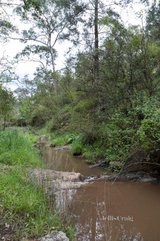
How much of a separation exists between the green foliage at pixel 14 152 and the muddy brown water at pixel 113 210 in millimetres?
1148

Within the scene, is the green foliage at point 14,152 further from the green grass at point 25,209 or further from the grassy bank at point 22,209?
the green grass at point 25,209

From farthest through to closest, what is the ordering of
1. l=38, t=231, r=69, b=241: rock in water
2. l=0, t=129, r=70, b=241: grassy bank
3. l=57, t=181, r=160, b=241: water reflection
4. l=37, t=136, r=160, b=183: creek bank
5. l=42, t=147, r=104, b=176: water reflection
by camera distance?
l=42, t=147, r=104, b=176: water reflection
l=37, t=136, r=160, b=183: creek bank
l=57, t=181, r=160, b=241: water reflection
l=0, t=129, r=70, b=241: grassy bank
l=38, t=231, r=69, b=241: rock in water

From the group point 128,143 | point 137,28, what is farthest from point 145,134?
point 137,28

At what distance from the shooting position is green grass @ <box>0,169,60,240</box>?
4141 mm

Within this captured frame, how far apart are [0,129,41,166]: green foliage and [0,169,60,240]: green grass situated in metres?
2.13

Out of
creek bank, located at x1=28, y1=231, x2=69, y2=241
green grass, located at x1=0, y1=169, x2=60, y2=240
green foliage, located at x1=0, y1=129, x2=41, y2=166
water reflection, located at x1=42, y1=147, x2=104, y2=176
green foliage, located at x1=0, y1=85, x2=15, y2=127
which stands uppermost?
green foliage, located at x1=0, y1=85, x2=15, y2=127

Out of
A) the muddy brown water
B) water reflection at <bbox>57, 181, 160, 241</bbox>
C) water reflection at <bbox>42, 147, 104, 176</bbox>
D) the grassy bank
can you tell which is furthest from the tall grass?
water reflection at <bbox>42, 147, 104, 176</bbox>

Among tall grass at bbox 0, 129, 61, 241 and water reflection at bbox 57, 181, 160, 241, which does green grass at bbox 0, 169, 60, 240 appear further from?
water reflection at bbox 57, 181, 160, 241

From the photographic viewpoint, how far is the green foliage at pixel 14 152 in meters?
7.86

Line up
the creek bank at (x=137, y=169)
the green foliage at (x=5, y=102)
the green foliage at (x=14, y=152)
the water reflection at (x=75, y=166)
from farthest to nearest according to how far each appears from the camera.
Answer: the green foliage at (x=5, y=102)
the water reflection at (x=75, y=166)
the creek bank at (x=137, y=169)
the green foliage at (x=14, y=152)

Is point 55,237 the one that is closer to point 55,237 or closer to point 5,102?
point 55,237

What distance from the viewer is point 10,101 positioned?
36.9ft

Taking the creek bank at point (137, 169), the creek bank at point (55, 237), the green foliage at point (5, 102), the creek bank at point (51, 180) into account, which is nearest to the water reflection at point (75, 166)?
the creek bank at point (51, 180)

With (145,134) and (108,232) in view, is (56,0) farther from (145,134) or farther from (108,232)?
(108,232)
